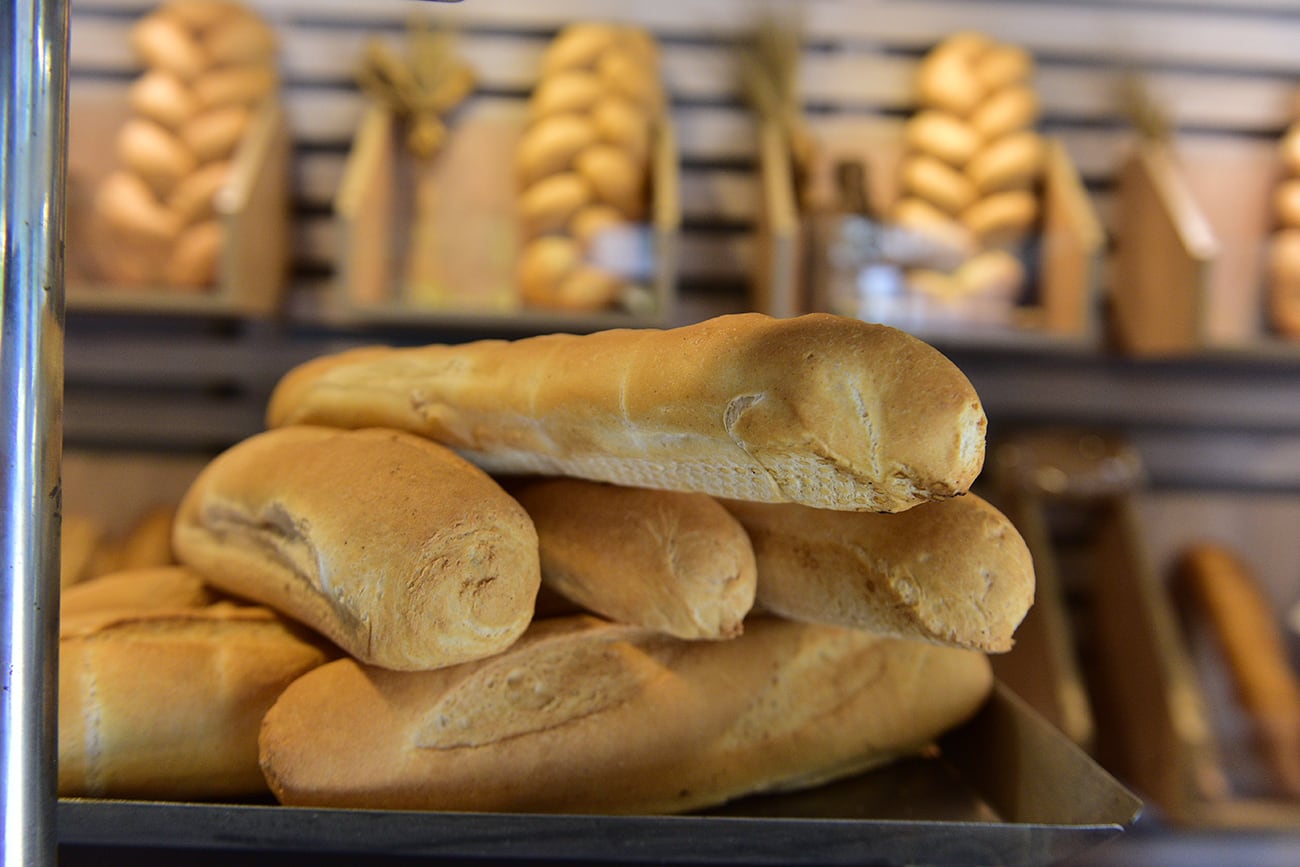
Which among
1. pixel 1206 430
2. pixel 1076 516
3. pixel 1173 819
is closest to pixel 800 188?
pixel 1076 516

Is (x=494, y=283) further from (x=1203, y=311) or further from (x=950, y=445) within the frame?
(x=950, y=445)

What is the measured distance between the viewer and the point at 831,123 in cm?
237

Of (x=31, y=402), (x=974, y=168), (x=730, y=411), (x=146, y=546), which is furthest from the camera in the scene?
(x=974, y=168)

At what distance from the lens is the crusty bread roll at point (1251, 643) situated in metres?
1.96

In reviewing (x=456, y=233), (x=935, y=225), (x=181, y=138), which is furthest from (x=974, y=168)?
(x=181, y=138)

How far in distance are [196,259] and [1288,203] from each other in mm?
2304

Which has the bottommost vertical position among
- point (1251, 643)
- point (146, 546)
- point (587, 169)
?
point (1251, 643)

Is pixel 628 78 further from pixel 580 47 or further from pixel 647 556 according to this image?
pixel 647 556

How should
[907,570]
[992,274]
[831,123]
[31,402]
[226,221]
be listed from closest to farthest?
[31,402], [907,570], [226,221], [992,274], [831,123]

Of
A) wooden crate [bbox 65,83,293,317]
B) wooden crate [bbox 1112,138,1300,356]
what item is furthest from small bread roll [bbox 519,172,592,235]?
wooden crate [bbox 1112,138,1300,356]

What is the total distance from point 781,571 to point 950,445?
0.81ft

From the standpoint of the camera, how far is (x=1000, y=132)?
221 cm

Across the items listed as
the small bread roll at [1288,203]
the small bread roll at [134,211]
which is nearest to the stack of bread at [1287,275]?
the small bread roll at [1288,203]

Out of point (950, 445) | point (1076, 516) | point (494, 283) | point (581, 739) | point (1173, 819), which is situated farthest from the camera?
point (1076, 516)
